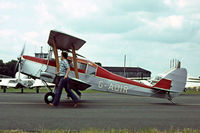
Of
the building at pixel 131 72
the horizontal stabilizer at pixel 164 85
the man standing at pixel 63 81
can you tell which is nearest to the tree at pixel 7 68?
the building at pixel 131 72

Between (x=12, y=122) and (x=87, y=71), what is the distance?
5.56 m

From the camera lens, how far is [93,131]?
472 cm

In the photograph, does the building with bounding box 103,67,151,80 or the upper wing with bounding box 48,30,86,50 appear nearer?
the upper wing with bounding box 48,30,86,50

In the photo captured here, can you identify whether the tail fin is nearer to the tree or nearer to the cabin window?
the cabin window

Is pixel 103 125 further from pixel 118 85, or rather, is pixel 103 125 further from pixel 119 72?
pixel 119 72

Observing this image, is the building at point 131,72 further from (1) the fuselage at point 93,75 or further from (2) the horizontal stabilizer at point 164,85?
(1) the fuselage at point 93,75

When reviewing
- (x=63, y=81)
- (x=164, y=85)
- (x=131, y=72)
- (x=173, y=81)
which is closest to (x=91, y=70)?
(x=63, y=81)

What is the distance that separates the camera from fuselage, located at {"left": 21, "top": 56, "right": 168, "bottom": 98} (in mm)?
10617

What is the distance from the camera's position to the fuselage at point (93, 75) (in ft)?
34.8

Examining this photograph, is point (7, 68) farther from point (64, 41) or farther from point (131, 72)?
point (64, 41)

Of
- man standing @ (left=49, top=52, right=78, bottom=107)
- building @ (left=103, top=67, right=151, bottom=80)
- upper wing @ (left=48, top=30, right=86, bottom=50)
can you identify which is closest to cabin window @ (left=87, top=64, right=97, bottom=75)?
upper wing @ (left=48, top=30, right=86, bottom=50)

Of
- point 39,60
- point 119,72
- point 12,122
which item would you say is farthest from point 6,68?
point 12,122

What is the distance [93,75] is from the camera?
1098cm

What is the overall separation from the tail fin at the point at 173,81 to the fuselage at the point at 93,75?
2.21 feet
